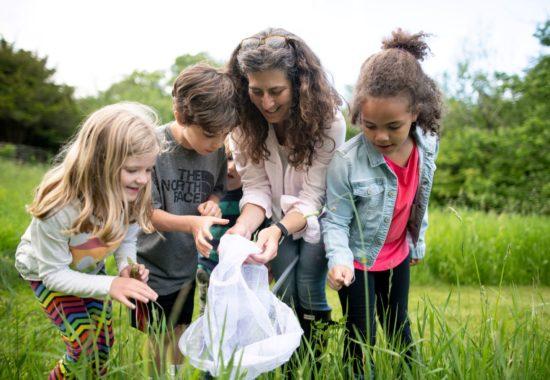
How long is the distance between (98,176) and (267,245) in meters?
0.72

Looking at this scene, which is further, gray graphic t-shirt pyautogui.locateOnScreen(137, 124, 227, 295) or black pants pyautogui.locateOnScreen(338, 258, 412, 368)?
gray graphic t-shirt pyautogui.locateOnScreen(137, 124, 227, 295)

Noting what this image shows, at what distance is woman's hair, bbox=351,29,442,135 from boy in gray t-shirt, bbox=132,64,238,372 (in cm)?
61

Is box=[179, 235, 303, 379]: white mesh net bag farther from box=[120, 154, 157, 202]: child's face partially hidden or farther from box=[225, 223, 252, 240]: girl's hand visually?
box=[120, 154, 157, 202]: child's face partially hidden

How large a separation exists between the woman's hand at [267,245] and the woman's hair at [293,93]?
1.22ft

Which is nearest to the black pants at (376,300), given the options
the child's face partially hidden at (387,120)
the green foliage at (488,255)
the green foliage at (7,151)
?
the child's face partially hidden at (387,120)

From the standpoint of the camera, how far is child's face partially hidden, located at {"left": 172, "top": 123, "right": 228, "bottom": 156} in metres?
2.38

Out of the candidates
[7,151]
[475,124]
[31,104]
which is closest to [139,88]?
[31,104]

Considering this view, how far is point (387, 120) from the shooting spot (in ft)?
7.10

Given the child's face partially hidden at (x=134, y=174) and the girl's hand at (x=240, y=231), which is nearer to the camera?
the child's face partially hidden at (x=134, y=174)

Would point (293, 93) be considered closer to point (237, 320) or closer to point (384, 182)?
point (384, 182)

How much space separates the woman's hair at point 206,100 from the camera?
2.31 metres

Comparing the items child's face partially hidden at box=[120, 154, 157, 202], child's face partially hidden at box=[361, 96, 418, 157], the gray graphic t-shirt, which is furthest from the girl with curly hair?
child's face partially hidden at box=[120, 154, 157, 202]

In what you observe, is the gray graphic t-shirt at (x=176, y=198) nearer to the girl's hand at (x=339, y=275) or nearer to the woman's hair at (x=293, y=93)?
the woman's hair at (x=293, y=93)

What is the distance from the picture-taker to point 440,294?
479cm
